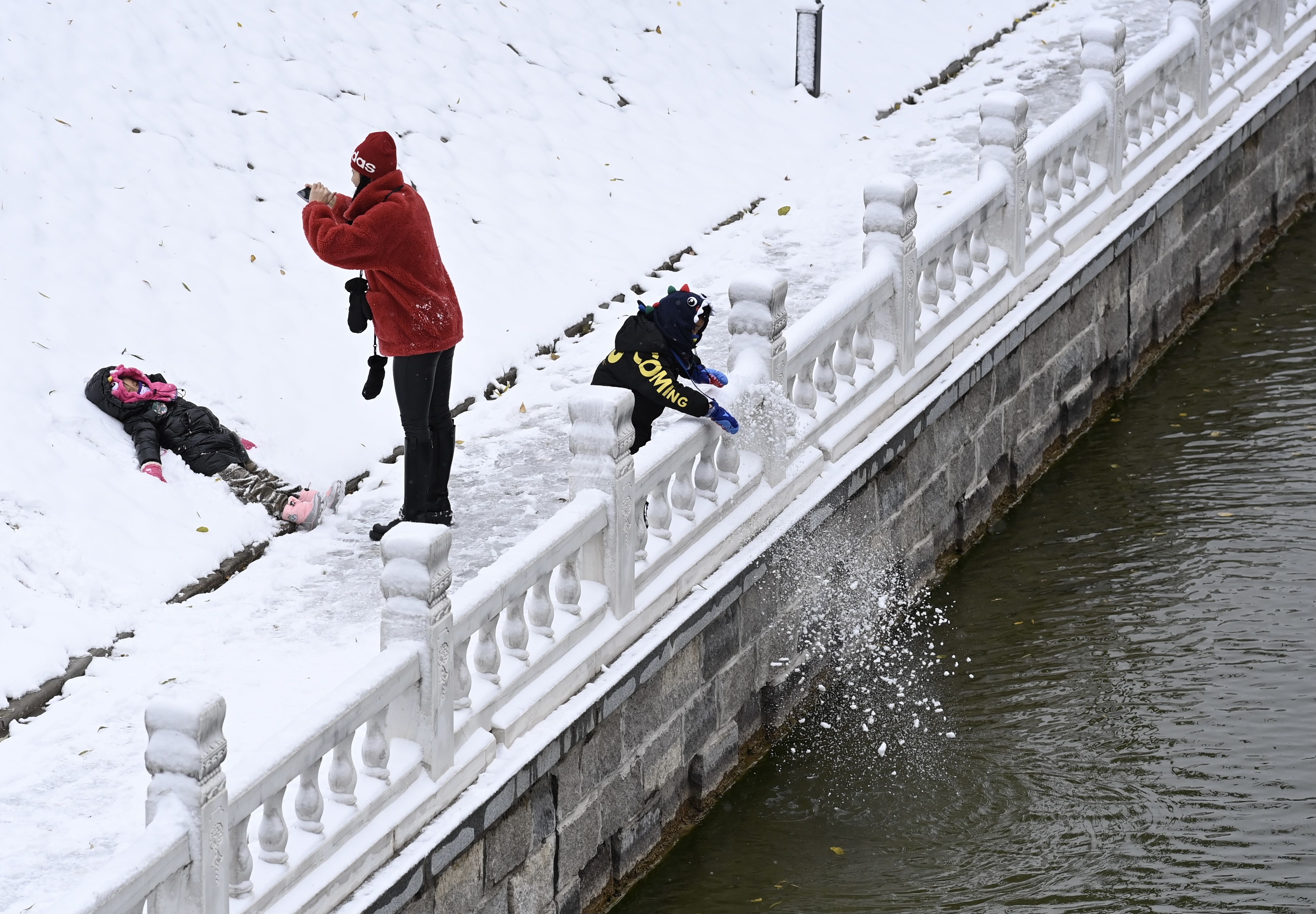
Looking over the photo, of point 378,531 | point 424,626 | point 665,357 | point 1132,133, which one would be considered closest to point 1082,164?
point 1132,133

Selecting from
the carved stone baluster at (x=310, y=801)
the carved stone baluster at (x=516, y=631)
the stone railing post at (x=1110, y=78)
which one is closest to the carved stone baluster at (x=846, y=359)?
the carved stone baluster at (x=516, y=631)

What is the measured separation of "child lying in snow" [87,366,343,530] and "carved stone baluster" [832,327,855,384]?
2585 mm

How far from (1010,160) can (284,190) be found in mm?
4439

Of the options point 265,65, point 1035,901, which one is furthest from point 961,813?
point 265,65

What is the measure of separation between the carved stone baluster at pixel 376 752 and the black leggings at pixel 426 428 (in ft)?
7.04

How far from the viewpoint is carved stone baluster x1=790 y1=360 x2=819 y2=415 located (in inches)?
356

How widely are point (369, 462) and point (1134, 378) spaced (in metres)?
5.57

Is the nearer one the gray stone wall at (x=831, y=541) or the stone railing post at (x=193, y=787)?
the stone railing post at (x=193, y=787)

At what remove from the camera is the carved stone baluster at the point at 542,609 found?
727 cm

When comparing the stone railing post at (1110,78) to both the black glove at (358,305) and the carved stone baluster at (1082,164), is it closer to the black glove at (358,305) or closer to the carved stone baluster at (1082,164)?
the carved stone baluster at (1082,164)

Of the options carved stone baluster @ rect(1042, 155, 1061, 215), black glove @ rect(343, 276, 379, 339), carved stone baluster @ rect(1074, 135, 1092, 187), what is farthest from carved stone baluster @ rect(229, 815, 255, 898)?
carved stone baluster @ rect(1074, 135, 1092, 187)

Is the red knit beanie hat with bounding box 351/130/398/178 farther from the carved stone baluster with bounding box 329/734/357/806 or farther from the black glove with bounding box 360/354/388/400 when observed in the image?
the carved stone baluster with bounding box 329/734/357/806

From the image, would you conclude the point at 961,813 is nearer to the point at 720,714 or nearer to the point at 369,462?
the point at 720,714

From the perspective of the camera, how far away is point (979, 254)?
10.5 meters
